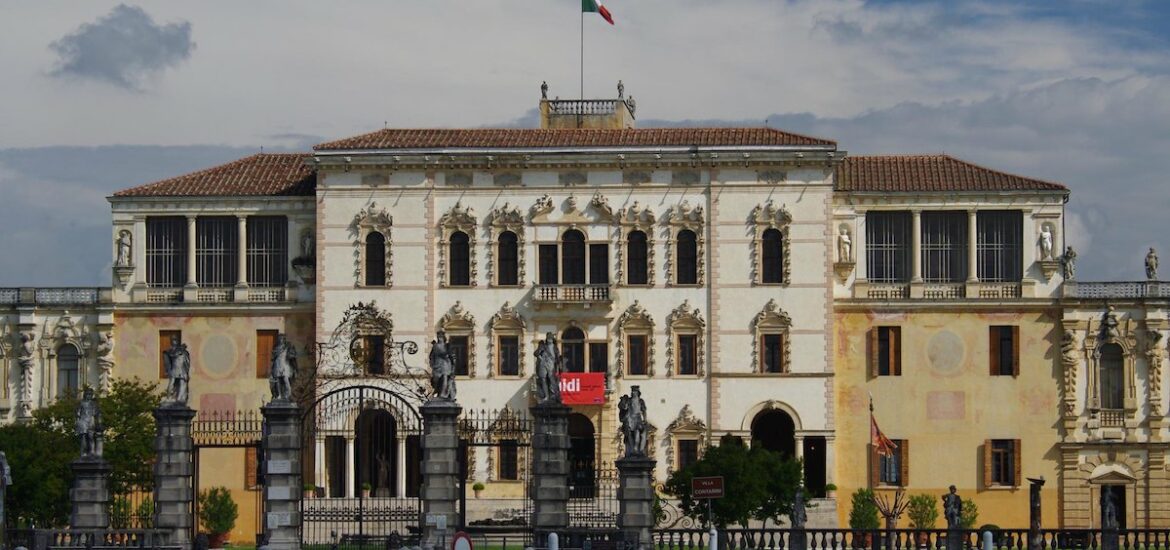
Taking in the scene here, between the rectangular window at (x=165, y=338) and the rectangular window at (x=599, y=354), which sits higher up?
the rectangular window at (x=165, y=338)

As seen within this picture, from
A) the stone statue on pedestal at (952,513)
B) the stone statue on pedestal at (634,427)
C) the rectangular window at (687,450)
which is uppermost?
the stone statue on pedestal at (634,427)

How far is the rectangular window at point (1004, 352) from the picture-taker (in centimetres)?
8412

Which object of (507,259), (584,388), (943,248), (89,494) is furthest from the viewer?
(943,248)

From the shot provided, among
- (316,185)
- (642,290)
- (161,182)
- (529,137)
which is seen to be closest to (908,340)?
(642,290)

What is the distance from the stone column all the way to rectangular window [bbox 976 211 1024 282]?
1317 inches

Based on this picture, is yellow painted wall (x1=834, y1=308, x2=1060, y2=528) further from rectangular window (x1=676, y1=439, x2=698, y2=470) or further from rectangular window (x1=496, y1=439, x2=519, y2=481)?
rectangular window (x1=496, y1=439, x2=519, y2=481)

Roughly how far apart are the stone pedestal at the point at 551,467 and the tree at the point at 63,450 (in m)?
19.6

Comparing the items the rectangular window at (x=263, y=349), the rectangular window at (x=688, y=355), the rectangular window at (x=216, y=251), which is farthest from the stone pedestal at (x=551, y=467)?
the rectangular window at (x=216, y=251)

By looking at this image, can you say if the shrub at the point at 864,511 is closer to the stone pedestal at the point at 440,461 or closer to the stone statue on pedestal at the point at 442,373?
the stone statue on pedestal at the point at 442,373

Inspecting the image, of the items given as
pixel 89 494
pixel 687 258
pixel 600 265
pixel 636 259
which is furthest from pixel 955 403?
pixel 89 494

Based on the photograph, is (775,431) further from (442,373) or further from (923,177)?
(442,373)

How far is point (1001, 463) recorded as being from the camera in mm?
84000

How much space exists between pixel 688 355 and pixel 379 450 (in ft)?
34.4

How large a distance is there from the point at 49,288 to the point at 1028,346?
3248 cm
